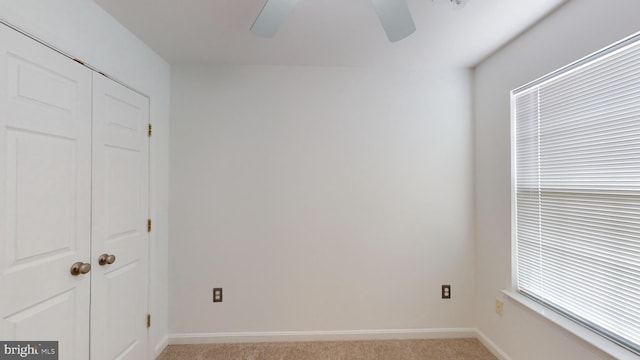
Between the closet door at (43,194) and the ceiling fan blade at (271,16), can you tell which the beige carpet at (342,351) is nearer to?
the closet door at (43,194)

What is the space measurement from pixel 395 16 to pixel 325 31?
73 centimetres

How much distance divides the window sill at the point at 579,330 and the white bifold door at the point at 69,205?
2723 mm

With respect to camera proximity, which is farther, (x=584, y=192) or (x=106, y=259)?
(x=106, y=259)

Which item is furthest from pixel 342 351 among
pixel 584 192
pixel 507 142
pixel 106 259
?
pixel 507 142

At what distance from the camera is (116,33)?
1813 millimetres

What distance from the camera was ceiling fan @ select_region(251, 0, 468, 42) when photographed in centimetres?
128

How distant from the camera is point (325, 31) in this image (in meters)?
1.93

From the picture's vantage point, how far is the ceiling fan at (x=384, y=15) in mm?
1281

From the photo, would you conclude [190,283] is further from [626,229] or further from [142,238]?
[626,229]

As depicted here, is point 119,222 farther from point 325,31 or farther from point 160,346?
point 325,31

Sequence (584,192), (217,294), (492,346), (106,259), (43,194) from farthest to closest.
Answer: (217,294) < (492,346) < (106,259) < (584,192) < (43,194)

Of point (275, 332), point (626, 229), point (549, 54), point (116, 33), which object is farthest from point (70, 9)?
point (626, 229)

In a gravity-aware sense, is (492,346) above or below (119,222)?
below

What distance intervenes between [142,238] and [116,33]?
1438 mm
